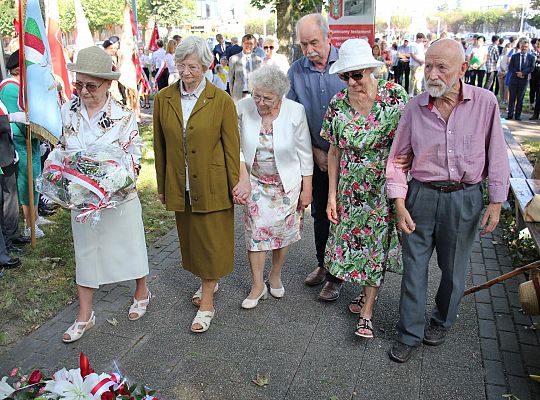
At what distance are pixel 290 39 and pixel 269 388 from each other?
12.3 meters

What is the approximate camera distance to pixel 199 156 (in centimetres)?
361

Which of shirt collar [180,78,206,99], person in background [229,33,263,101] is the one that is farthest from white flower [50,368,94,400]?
person in background [229,33,263,101]

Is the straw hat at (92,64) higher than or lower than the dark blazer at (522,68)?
higher

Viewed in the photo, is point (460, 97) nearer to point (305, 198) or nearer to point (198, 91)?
point (305, 198)

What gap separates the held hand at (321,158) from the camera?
4.13 meters

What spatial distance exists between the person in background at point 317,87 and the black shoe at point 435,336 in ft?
2.84

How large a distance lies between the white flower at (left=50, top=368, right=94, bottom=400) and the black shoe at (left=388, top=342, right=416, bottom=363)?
206 centimetres

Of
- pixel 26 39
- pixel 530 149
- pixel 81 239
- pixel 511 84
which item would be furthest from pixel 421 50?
pixel 81 239

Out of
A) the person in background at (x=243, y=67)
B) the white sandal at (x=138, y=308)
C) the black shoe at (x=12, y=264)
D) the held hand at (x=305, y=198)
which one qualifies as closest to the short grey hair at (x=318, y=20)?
the held hand at (x=305, y=198)

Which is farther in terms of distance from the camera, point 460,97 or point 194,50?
point 194,50

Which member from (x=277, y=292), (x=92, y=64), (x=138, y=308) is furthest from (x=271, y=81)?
(x=138, y=308)

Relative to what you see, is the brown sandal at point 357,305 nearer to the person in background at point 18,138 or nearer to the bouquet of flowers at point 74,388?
the bouquet of flowers at point 74,388

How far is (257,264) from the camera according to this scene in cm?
416

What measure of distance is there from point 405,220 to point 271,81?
1.31 meters
